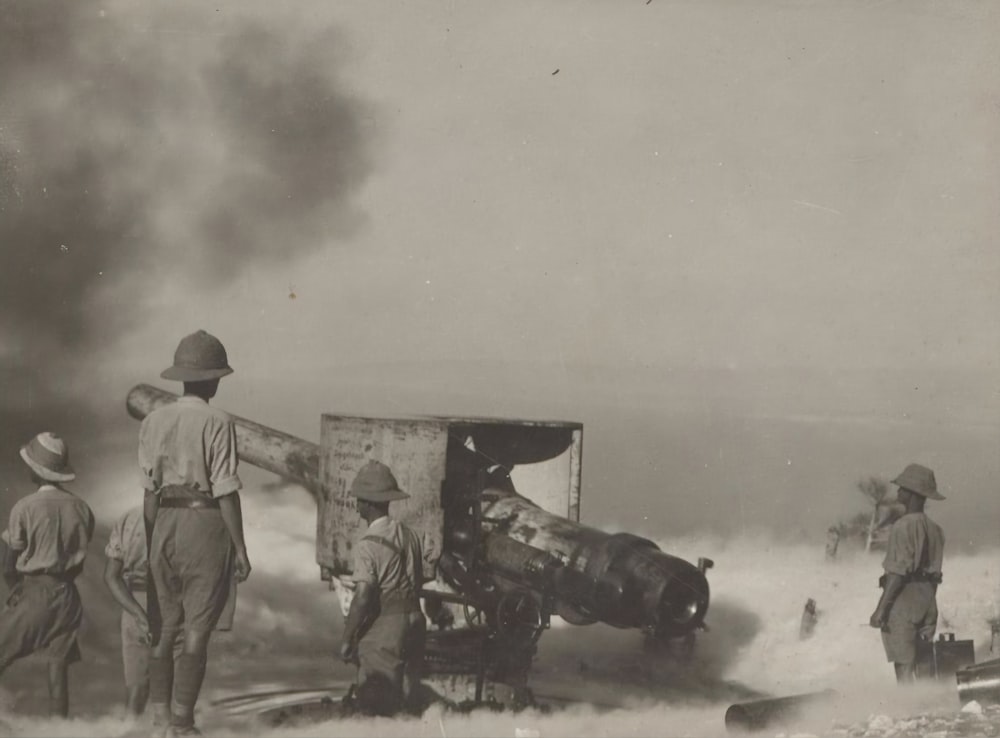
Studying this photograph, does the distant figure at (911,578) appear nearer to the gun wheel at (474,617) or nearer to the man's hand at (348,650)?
the gun wheel at (474,617)

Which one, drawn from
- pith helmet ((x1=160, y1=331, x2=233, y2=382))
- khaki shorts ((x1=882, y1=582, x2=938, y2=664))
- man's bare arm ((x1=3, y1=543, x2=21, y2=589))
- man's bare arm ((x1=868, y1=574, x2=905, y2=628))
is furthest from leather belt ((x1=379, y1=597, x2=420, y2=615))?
khaki shorts ((x1=882, y1=582, x2=938, y2=664))

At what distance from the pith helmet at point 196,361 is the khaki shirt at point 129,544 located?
0.99 metres

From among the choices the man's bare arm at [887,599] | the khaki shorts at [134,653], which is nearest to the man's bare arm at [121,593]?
the khaki shorts at [134,653]

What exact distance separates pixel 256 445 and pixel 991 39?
619 cm

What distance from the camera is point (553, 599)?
25.0 ft

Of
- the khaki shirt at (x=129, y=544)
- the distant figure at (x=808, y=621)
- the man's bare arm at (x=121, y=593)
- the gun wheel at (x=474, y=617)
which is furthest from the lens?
the distant figure at (x=808, y=621)

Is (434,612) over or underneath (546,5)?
underneath

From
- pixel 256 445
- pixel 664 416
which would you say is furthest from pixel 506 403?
pixel 256 445

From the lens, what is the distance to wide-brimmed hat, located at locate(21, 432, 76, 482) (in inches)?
273

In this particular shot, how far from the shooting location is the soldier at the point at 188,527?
6289 millimetres

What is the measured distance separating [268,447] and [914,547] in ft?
15.2

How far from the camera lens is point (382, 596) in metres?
6.84

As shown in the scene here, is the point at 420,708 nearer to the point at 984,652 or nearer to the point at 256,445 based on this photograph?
the point at 256,445

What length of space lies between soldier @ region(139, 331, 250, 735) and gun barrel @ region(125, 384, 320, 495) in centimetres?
237
